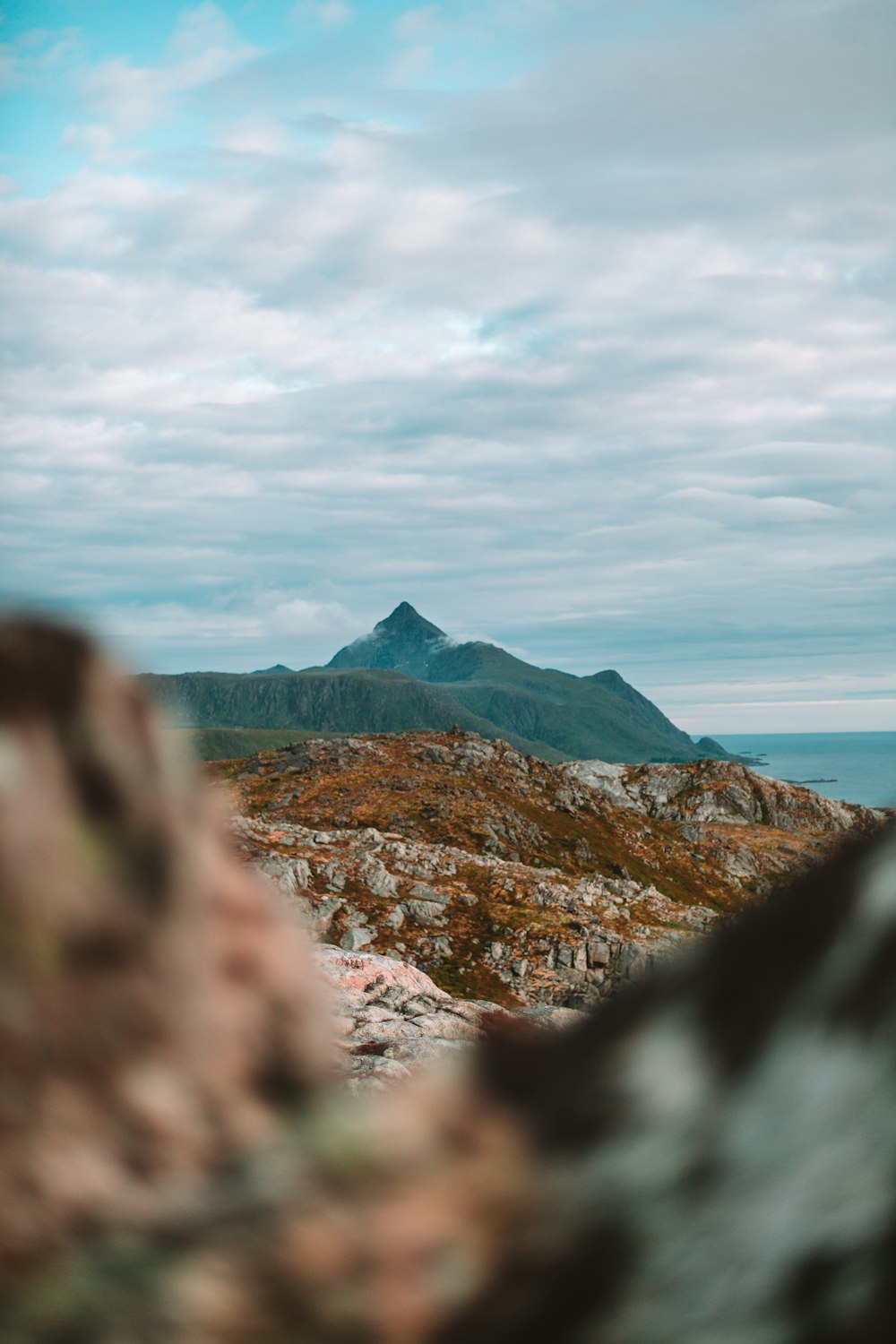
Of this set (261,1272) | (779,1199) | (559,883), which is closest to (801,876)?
(779,1199)

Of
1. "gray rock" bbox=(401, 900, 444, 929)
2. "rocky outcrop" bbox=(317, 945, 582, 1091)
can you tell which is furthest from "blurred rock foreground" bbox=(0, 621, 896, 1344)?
"gray rock" bbox=(401, 900, 444, 929)

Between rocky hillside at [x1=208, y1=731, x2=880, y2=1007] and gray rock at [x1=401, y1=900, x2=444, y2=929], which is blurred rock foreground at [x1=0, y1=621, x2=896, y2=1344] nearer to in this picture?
rocky hillside at [x1=208, y1=731, x2=880, y2=1007]

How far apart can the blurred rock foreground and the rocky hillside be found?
33950 mm

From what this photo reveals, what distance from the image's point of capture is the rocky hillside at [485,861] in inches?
3386

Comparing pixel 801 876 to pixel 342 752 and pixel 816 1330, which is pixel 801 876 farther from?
pixel 342 752

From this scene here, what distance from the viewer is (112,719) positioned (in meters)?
2.60

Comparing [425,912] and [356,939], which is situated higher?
[425,912]

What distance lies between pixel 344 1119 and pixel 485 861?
4422 inches

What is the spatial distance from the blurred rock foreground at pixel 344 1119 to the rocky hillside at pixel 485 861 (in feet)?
111

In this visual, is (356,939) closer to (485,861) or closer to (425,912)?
(425,912)

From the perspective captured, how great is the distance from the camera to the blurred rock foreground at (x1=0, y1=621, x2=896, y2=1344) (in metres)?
2.21

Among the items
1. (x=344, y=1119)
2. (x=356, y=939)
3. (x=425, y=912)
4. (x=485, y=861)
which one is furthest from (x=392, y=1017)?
(x=485, y=861)

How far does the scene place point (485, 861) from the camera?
11275cm

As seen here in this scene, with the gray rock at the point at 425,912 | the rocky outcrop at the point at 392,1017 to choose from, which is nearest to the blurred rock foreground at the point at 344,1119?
the rocky outcrop at the point at 392,1017
